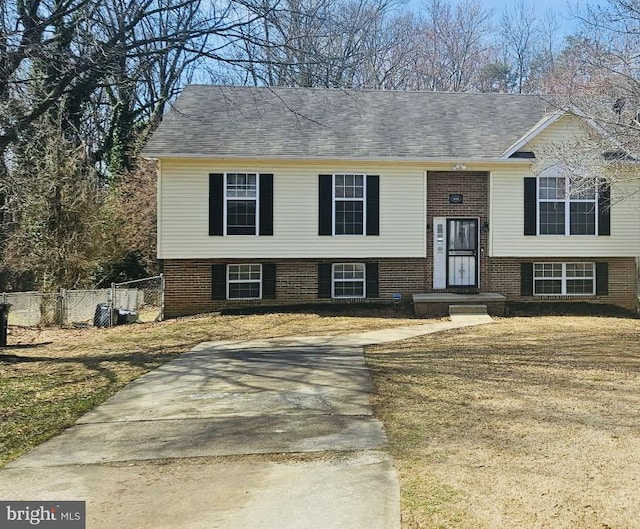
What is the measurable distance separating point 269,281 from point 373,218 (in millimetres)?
3381

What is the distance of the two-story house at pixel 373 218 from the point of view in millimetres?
15062

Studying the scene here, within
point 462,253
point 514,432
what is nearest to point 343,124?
point 462,253

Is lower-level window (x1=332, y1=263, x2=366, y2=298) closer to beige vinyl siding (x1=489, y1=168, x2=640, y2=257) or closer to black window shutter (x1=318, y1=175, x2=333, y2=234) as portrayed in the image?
black window shutter (x1=318, y1=175, x2=333, y2=234)

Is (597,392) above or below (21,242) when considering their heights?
below

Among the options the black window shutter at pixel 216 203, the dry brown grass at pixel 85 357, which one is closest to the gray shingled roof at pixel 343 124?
the black window shutter at pixel 216 203

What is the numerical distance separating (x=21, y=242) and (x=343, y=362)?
1413 cm

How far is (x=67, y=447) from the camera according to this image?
16.5ft

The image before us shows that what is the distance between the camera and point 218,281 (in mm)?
15508

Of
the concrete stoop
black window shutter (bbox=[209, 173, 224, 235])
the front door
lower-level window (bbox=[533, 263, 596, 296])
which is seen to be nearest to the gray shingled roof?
black window shutter (bbox=[209, 173, 224, 235])

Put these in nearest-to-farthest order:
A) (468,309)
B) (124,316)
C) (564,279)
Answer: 1. (468,309)
2. (124,316)
3. (564,279)

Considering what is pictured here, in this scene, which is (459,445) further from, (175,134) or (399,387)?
(175,134)

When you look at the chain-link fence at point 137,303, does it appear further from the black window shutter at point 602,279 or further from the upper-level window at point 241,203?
the black window shutter at point 602,279

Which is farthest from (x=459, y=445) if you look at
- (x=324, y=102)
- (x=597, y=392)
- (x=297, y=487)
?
(x=324, y=102)

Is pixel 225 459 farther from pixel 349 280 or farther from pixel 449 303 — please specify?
pixel 349 280
